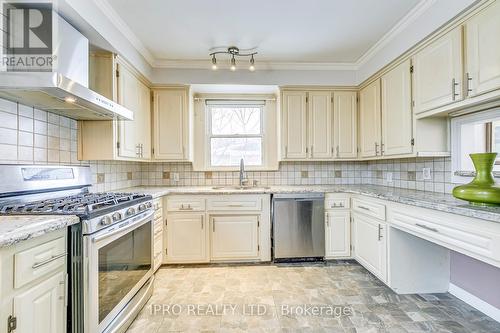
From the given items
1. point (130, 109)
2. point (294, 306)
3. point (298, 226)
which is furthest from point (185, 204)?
point (294, 306)

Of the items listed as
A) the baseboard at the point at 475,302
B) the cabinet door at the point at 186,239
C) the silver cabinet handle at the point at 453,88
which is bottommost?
the baseboard at the point at 475,302

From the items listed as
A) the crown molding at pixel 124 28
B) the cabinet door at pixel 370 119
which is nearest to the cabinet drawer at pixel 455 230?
the cabinet door at pixel 370 119

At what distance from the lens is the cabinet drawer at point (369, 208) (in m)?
2.33

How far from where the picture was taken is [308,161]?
135 inches

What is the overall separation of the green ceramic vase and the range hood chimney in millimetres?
2487

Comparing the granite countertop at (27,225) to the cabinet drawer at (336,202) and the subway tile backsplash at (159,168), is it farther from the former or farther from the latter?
the cabinet drawer at (336,202)

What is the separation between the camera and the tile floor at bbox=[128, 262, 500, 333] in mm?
1768

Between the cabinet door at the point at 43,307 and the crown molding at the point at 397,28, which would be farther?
the crown molding at the point at 397,28

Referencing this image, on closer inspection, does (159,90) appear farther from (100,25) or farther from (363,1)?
(363,1)

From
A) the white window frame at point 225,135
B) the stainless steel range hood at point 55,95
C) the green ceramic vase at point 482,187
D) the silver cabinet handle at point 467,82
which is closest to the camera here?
the stainless steel range hood at point 55,95

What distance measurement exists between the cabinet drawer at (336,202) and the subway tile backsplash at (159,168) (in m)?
0.58

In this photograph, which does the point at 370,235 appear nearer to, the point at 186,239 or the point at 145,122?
the point at 186,239

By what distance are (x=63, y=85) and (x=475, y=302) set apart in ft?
10.9

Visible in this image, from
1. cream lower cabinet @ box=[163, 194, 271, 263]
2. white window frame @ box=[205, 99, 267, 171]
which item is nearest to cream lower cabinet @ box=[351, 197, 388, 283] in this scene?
cream lower cabinet @ box=[163, 194, 271, 263]
